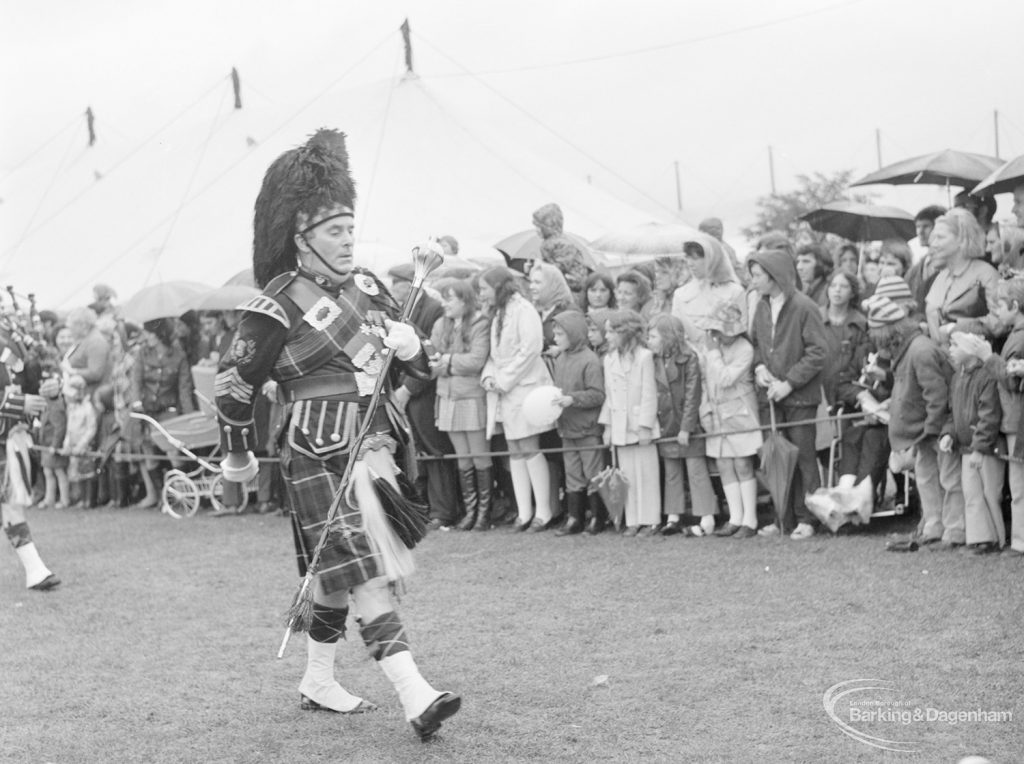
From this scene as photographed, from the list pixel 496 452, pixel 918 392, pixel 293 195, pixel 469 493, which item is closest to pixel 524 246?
pixel 496 452

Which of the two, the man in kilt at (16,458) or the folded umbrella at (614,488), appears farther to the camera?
the folded umbrella at (614,488)

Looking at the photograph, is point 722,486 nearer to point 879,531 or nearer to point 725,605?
point 879,531

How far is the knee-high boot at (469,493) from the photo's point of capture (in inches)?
389

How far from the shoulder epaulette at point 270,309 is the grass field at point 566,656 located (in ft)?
5.23

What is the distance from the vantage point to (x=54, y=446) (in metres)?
13.3

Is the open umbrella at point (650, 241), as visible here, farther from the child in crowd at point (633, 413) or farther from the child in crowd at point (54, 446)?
the child in crowd at point (54, 446)

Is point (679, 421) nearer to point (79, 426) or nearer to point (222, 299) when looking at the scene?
point (222, 299)

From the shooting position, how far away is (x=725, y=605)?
262 inches

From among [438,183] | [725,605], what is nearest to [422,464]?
[725,605]

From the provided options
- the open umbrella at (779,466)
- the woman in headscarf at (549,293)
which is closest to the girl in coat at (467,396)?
the woman in headscarf at (549,293)

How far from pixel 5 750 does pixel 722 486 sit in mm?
5299

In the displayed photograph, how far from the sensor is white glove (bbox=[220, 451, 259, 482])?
521cm

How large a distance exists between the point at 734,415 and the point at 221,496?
5309 mm

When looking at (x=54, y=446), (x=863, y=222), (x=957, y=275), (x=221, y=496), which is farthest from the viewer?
(x=54, y=446)
